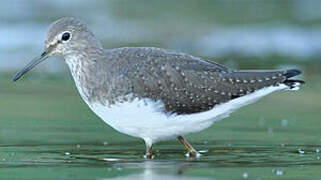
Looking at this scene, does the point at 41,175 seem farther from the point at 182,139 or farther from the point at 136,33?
the point at 136,33

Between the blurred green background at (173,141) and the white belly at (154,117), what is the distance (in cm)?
33

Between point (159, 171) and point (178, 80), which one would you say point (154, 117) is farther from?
point (159, 171)

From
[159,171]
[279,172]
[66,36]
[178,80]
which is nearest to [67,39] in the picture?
[66,36]

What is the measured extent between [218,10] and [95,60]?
15.3m

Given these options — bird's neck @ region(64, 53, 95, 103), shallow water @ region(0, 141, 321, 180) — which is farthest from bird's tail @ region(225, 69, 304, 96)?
bird's neck @ region(64, 53, 95, 103)

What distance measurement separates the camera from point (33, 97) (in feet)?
54.2

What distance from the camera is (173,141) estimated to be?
13281mm

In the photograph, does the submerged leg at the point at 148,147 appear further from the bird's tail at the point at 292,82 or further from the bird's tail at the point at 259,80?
the bird's tail at the point at 292,82

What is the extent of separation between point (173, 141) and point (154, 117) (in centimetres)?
200

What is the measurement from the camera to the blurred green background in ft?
35.7

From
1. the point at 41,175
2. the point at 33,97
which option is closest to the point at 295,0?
the point at 33,97

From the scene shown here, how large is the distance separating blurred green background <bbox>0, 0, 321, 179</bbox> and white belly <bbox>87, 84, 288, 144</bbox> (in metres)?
0.33

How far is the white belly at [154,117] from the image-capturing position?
11.3m

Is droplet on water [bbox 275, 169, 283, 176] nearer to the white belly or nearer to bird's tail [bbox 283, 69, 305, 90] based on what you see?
the white belly
